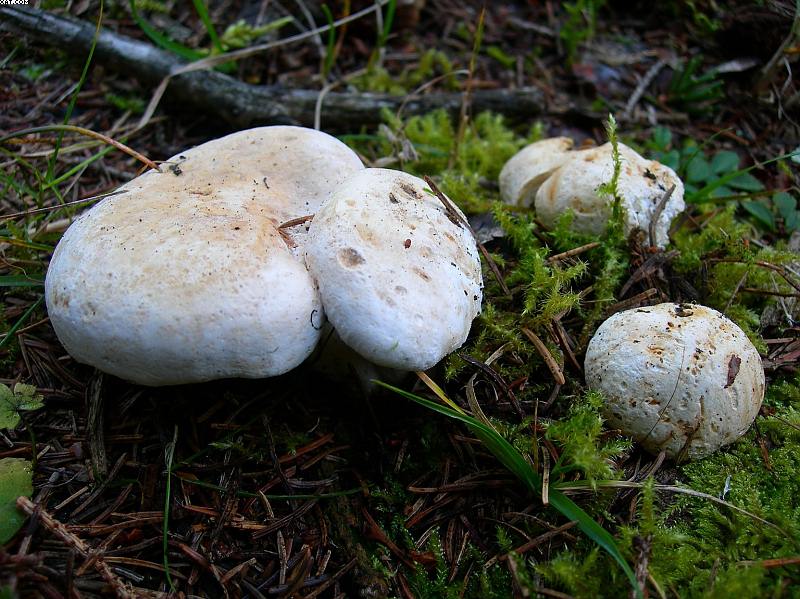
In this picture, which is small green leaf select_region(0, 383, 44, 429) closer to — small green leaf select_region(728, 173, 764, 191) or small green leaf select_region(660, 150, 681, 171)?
small green leaf select_region(660, 150, 681, 171)

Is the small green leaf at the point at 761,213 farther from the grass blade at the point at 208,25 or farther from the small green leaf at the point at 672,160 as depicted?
the grass blade at the point at 208,25

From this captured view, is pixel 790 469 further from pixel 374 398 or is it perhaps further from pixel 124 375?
pixel 124 375

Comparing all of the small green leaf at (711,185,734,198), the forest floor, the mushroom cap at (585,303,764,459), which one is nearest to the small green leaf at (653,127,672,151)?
the forest floor

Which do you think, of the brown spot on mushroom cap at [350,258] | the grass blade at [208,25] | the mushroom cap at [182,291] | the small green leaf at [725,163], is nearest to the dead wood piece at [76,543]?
the mushroom cap at [182,291]

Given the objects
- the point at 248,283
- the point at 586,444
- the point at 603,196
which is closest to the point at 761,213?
the point at 603,196

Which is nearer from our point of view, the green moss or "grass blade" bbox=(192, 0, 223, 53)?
the green moss

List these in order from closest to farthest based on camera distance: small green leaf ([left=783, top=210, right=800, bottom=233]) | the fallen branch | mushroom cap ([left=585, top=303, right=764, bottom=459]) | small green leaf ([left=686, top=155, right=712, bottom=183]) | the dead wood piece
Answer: the dead wood piece
mushroom cap ([left=585, top=303, right=764, bottom=459])
small green leaf ([left=783, top=210, right=800, bottom=233])
small green leaf ([left=686, top=155, right=712, bottom=183])
the fallen branch

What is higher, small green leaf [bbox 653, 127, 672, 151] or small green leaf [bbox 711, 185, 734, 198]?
small green leaf [bbox 653, 127, 672, 151]

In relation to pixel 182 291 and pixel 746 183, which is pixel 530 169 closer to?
pixel 746 183
